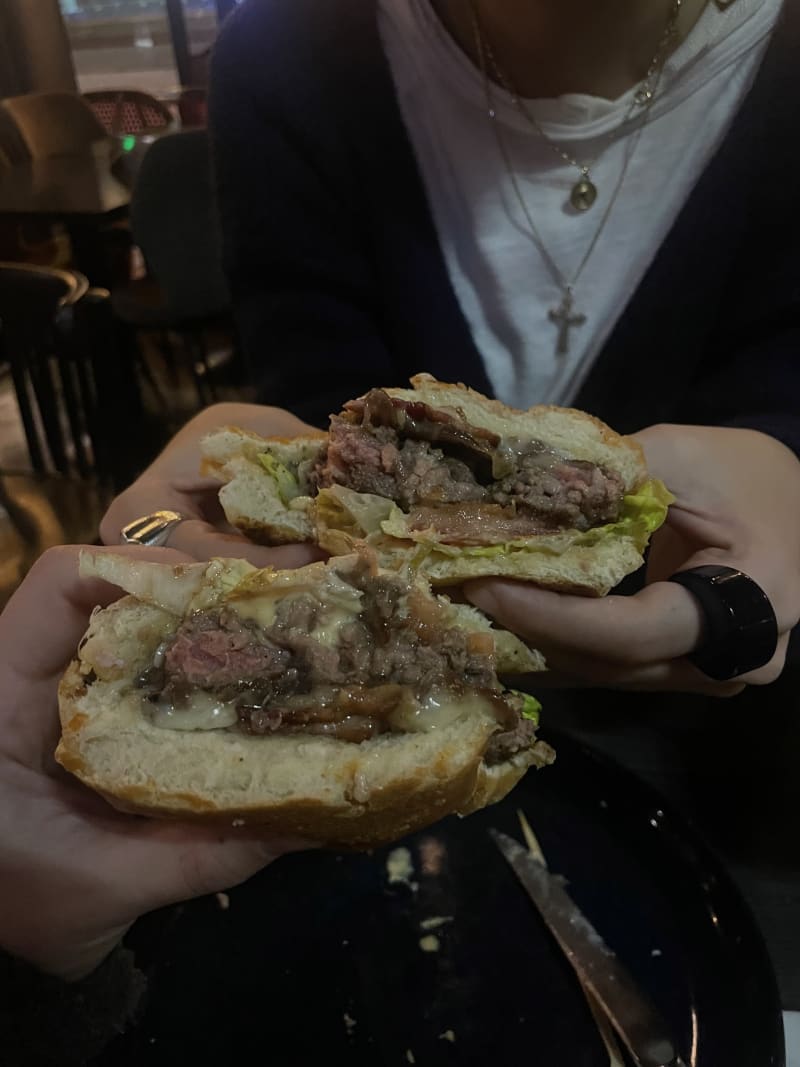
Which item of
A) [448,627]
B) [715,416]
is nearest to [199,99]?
[715,416]

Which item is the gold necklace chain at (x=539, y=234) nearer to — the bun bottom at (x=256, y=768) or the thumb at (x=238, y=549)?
the thumb at (x=238, y=549)

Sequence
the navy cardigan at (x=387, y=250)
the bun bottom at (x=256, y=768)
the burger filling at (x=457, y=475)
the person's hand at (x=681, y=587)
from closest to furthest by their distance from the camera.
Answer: the bun bottom at (x=256, y=768) < the person's hand at (x=681, y=587) < the burger filling at (x=457, y=475) < the navy cardigan at (x=387, y=250)

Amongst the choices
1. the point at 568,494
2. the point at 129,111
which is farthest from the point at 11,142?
the point at 568,494

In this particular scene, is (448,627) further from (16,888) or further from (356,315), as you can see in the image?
(356,315)

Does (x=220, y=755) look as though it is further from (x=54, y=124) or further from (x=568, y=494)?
(x=54, y=124)

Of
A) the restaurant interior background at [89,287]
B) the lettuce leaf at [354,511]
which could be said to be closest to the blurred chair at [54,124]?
the restaurant interior background at [89,287]
